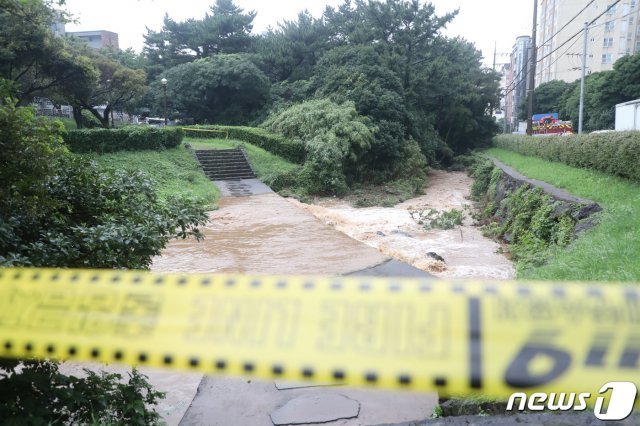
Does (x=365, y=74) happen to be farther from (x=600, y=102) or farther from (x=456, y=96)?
(x=600, y=102)

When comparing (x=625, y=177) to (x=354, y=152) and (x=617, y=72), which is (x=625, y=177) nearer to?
(x=354, y=152)

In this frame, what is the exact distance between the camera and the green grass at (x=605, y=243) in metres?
5.04

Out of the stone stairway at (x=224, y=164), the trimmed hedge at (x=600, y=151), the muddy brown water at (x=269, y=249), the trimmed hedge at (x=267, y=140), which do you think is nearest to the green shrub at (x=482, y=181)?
the trimmed hedge at (x=600, y=151)

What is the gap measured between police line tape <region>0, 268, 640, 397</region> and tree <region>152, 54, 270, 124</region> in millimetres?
30481

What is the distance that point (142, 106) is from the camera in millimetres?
37281

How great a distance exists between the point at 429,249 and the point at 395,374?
10464 millimetres

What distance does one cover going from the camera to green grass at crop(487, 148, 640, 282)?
16.5 ft

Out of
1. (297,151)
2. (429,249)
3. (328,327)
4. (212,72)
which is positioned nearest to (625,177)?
(429,249)

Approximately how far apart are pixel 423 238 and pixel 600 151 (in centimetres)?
460

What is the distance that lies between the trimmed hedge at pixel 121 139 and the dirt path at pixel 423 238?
7.55m

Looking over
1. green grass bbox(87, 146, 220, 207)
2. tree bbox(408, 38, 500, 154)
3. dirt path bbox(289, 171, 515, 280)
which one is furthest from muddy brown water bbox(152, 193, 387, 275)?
tree bbox(408, 38, 500, 154)

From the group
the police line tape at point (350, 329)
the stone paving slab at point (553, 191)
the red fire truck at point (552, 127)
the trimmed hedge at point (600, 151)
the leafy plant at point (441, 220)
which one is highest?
the red fire truck at point (552, 127)

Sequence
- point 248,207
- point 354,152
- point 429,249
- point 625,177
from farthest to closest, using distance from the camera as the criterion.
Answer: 1. point 354,152
2. point 248,207
3. point 429,249
4. point 625,177

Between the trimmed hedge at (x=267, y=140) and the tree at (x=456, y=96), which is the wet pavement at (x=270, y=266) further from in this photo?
the tree at (x=456, y=96)
